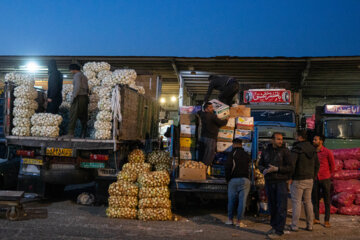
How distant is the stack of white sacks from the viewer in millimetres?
7676

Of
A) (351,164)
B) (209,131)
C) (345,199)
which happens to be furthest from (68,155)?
(351,164)

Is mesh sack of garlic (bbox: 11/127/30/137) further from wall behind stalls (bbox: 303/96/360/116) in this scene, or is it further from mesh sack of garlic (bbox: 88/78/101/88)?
wall behind stalls (bbox: 303/96/360/116)

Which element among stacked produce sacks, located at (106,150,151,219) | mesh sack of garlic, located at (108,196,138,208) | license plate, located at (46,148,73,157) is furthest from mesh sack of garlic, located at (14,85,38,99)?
mesh sack of garlic, located at (108,196,138,208)

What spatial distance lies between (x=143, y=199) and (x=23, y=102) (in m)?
3.86

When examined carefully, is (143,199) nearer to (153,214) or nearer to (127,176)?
(153,214)

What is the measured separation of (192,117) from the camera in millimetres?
7934

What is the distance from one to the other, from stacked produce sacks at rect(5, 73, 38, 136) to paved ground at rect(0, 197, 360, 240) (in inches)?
80.1

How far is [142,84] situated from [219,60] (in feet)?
19.4

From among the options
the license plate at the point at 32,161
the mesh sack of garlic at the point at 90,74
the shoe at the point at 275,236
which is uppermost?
the mesh sack of garlic at the point at 90,74

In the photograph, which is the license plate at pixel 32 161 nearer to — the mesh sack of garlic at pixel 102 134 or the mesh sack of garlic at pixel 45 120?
the mesh sack of garlic at pixel 45 120

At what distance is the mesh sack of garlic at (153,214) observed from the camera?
672cm

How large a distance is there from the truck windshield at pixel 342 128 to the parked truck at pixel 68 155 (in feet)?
26.4

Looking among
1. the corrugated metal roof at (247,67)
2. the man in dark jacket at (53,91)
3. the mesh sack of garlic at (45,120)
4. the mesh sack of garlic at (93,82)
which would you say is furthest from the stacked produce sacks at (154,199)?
the corrugated metal roof at (247,67)

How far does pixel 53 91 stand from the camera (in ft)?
29.0
